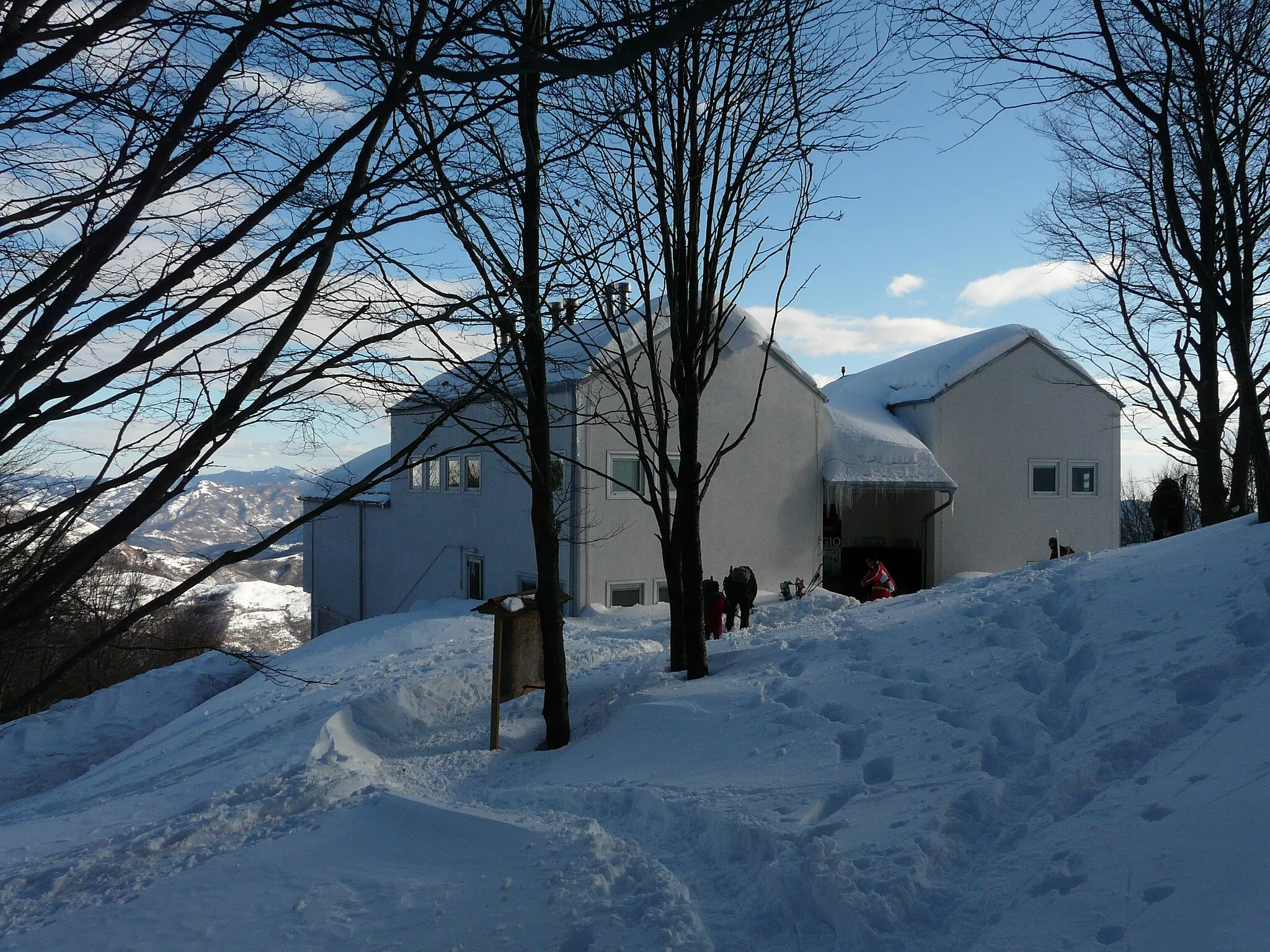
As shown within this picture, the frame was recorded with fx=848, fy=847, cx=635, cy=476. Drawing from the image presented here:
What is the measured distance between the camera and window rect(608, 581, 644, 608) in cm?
1745

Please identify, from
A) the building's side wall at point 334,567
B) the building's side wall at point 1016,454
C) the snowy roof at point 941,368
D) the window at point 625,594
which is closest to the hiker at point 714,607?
the window at point 625,594

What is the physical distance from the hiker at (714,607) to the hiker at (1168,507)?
7.62m

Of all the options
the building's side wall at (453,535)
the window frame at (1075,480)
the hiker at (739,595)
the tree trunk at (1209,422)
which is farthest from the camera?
the window frame at (1075,480)

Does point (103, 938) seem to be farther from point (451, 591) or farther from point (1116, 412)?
point (1116, 412)

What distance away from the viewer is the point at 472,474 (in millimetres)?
20328

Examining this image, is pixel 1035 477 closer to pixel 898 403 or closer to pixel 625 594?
pixel 898 403

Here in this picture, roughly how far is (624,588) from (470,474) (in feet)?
17.2

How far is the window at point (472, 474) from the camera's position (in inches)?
789

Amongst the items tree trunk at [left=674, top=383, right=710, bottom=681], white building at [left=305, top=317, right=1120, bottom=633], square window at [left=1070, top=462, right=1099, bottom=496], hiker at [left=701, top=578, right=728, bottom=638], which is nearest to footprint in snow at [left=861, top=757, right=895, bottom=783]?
tree trunk at [left=674, top=383, right=710, bottom=681]

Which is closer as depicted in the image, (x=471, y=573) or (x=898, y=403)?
(x=471, y=573)

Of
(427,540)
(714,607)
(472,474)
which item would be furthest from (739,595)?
(427,540)

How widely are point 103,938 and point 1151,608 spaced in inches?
279

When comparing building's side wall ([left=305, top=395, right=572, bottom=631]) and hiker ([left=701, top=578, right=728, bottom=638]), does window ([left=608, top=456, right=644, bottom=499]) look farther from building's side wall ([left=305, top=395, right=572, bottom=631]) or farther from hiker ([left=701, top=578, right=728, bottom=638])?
hiker ([left=701, top=578, right=728, bottom=638])

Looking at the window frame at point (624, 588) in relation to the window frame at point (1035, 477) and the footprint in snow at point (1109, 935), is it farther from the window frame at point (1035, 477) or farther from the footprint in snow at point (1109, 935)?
the footprint in snow at point (1109, 935)
